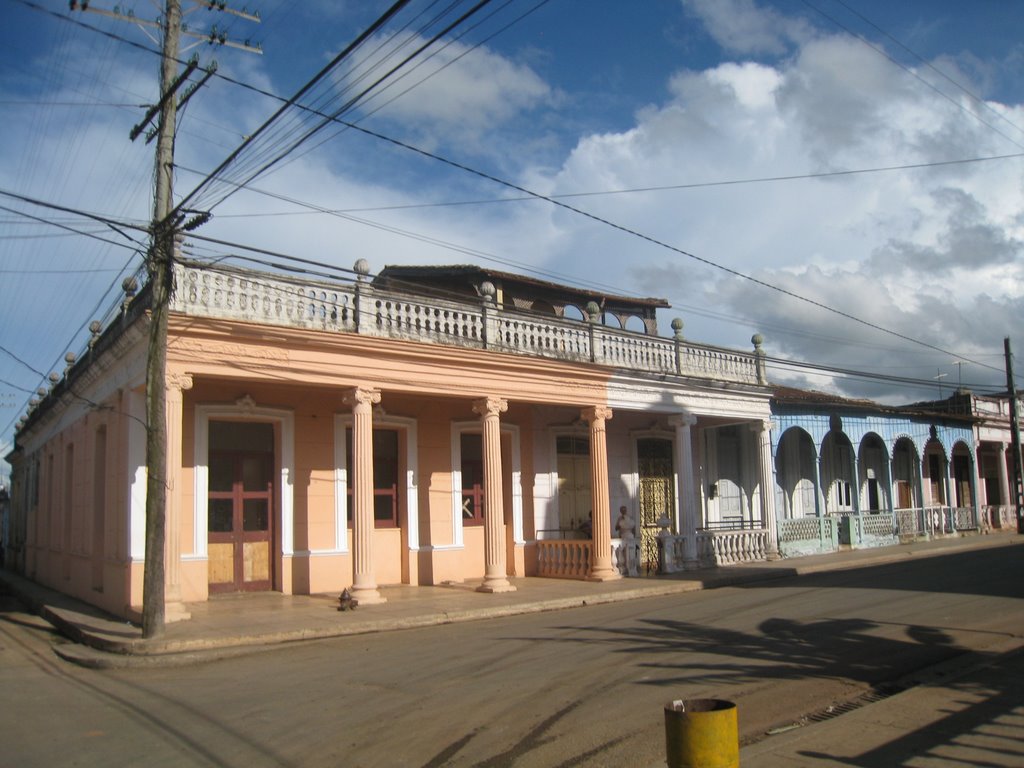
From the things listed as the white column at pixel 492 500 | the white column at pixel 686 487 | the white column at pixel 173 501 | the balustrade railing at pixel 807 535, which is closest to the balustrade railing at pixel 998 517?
the balustrade railing at pixel 807 535

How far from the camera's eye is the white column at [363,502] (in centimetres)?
1431

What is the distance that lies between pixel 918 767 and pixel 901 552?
Answer: 20.2m

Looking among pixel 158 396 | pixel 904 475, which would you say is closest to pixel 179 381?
pixel 158 396

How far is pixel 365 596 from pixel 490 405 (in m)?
4.27

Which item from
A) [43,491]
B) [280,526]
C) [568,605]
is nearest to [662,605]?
[568,605]

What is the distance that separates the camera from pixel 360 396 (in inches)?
579

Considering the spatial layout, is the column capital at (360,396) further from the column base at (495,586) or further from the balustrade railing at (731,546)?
the balustrade railing at (731,546)

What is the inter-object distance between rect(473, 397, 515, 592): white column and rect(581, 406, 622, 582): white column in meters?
2.26

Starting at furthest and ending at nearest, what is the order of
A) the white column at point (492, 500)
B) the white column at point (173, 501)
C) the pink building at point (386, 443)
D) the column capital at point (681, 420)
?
the column capital at point (681, 420) < the white column at point (492, 500) < the pink building at point (386, 443) < the white column at point (173, 501)

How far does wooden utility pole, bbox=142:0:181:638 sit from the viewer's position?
37.6ft

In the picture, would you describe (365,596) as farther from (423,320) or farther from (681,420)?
(681,420)

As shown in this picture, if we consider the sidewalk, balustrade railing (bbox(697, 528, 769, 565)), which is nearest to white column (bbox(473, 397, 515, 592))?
the sidewalk

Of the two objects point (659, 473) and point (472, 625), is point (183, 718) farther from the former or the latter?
point (659, 473)

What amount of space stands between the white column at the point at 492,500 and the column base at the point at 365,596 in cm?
244
